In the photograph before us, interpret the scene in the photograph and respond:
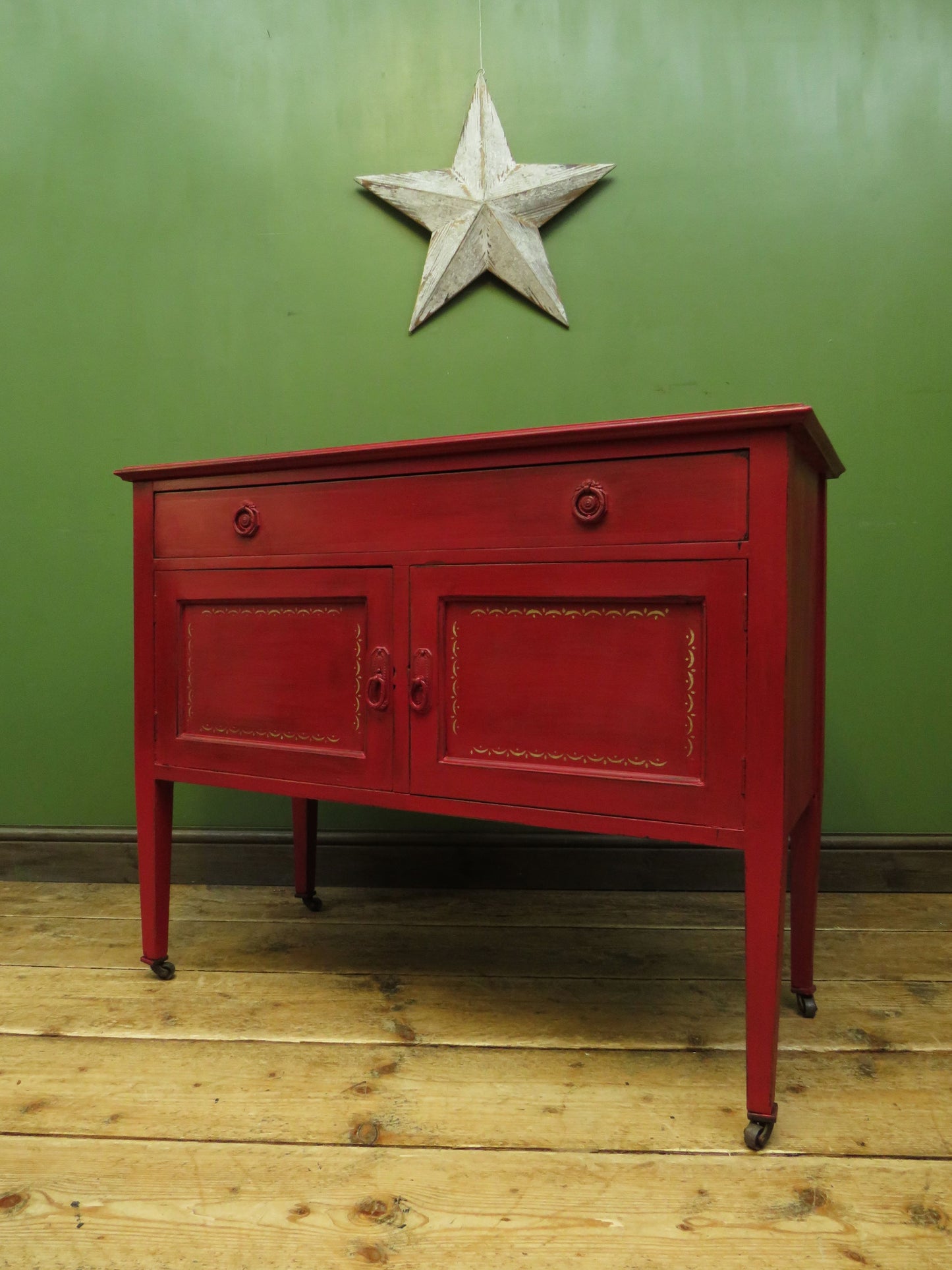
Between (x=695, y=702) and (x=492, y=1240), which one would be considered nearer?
(x=492, y=1240)

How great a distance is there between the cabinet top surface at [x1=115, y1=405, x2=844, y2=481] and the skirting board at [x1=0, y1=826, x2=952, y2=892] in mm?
919

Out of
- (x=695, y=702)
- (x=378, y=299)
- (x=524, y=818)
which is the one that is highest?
(x=378, y=299)

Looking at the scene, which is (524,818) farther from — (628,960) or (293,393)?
(293,393)

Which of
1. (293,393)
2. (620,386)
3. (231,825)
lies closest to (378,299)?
(293,393)

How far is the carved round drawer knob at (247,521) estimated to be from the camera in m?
1.31

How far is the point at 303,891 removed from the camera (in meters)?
1.71

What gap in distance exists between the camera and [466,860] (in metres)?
1.86

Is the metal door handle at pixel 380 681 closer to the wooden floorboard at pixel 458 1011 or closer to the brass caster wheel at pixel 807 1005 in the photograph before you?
the wooden floorboard at pixel 458 1011

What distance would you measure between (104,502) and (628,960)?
61.0 inches

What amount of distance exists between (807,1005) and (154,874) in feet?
3.60

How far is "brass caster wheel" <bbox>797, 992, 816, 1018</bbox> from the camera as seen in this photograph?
126 cm

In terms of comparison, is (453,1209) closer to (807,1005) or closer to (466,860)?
A: (807,1005)

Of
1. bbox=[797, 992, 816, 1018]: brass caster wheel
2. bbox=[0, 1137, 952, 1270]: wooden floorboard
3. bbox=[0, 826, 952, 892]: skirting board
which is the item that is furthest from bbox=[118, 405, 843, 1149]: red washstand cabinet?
bbox=[0, 826, 952, 892]: skirting board

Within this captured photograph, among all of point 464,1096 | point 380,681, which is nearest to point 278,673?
point 380,681
